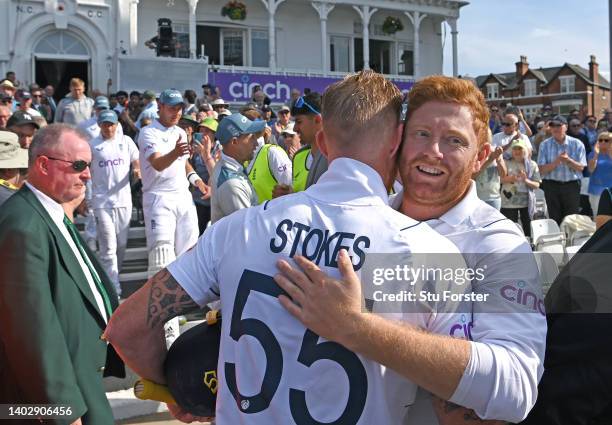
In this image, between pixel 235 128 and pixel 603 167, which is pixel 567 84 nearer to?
pixel 603 167

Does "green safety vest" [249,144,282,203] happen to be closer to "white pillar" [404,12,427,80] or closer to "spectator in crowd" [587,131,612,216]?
"spectator in crowd" [587,131,612,216]

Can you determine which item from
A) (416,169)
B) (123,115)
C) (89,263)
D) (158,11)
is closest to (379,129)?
(416,169)

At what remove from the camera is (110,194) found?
7547mm

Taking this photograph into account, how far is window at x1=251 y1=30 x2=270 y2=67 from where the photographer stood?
27.9 meters

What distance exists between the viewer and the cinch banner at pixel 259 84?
2394cm

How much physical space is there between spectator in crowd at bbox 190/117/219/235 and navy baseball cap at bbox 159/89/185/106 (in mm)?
496

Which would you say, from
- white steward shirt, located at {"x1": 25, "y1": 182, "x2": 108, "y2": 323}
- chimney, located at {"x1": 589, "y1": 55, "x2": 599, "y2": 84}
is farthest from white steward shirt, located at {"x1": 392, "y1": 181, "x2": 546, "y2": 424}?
chimney, located at {"x1": 589, "y1": 55, "x2": 599, "y2": 84}

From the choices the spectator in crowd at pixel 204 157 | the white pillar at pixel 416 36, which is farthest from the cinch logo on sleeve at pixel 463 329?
the white pillar at pixel 416 36

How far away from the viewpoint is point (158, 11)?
2536 cm

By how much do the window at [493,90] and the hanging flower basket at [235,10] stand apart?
156 feet

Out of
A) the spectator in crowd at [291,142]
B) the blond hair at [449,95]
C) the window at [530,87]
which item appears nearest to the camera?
the blond hair at [449,95]

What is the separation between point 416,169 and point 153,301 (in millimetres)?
906

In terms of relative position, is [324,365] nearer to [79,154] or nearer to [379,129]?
[379,129]

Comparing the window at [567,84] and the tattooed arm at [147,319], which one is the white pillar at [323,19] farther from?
the window at [567,84]
